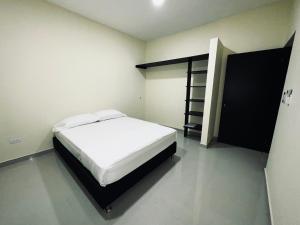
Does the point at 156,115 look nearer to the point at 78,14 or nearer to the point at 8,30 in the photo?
the point at 78,14

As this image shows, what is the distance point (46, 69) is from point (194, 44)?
348cm

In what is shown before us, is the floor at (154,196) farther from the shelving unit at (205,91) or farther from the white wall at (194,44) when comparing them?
Answer: the white wall at (194,44)

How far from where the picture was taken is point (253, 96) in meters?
2.79

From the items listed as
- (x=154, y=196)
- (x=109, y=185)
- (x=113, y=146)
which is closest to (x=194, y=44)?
(x=113, y=146)

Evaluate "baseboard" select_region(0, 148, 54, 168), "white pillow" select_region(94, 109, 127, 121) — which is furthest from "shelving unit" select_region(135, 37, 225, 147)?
"baseboard" select_region(0, 148, 54, 168)

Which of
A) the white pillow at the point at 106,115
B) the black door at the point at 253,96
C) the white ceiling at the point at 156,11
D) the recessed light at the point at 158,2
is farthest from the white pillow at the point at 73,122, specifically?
the black door at the point at 253,96

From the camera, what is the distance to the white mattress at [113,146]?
144 cm

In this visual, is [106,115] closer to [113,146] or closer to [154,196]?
[113,146]

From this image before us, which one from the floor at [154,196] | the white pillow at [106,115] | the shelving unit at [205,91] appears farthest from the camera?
the white pillow at [106,115]

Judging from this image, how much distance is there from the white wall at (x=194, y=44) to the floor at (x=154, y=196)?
5.31 ft

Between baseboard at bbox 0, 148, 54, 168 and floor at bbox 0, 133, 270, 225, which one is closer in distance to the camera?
floor at bbox 0, 133, 270, 225

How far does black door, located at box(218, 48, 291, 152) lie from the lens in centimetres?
254

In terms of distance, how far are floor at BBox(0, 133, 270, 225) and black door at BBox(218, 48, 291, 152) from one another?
2.19ft

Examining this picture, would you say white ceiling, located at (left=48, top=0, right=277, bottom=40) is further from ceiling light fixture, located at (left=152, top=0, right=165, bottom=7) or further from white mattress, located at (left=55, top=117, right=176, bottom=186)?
white mattress, located at (left=55, top=117, right=176, bottom=186)
